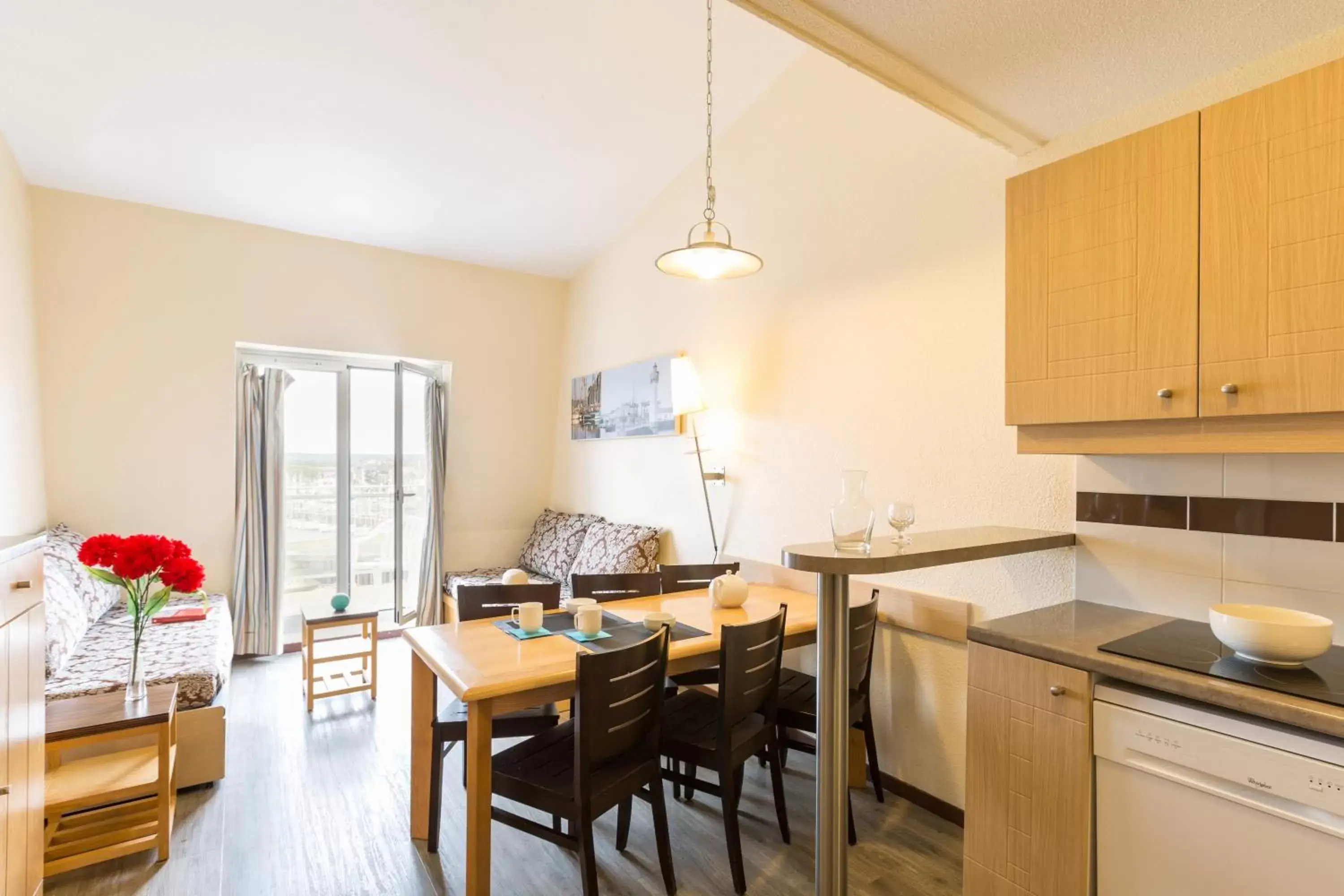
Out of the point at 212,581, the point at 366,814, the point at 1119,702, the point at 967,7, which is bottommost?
the point at 366,814

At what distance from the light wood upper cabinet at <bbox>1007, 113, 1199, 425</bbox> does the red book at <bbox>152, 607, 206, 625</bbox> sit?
4170 mm

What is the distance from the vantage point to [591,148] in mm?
3730

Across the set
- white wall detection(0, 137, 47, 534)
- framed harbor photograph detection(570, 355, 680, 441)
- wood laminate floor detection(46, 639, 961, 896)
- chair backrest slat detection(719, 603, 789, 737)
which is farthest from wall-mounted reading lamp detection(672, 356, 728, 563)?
white wall detection(0, 137, 47, 534)

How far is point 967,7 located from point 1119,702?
157 centimetres

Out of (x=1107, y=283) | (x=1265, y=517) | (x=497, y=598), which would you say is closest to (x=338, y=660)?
(x=497, y=598)

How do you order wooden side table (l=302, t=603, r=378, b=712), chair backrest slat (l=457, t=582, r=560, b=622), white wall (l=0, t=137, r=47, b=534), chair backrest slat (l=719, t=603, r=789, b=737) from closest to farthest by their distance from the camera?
chair backrest slat (l=719, t=603, r=789, b=737) → chair backrest slat (l=457, t=582, r=560, b=622) → white wall (l=0, t=137, r=47, b=534) → wooden side table (l=302, t=603, r=378, b=712)

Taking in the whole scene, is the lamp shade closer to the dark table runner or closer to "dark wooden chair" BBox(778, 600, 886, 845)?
the dark table runner

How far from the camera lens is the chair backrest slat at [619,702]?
1.68 metres

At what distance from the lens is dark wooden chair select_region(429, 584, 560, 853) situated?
2146 mm

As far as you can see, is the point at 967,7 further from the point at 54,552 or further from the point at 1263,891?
the point at 54,552

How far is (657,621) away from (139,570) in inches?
72.5

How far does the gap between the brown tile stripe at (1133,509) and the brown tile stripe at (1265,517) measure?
0.04 meters

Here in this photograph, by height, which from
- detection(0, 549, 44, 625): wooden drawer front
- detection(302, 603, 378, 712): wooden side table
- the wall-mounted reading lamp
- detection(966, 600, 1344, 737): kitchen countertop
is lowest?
detection(302, 603, 378, 712): wooden side table

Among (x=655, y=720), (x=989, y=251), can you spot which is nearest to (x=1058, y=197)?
(x=989, y=251)
